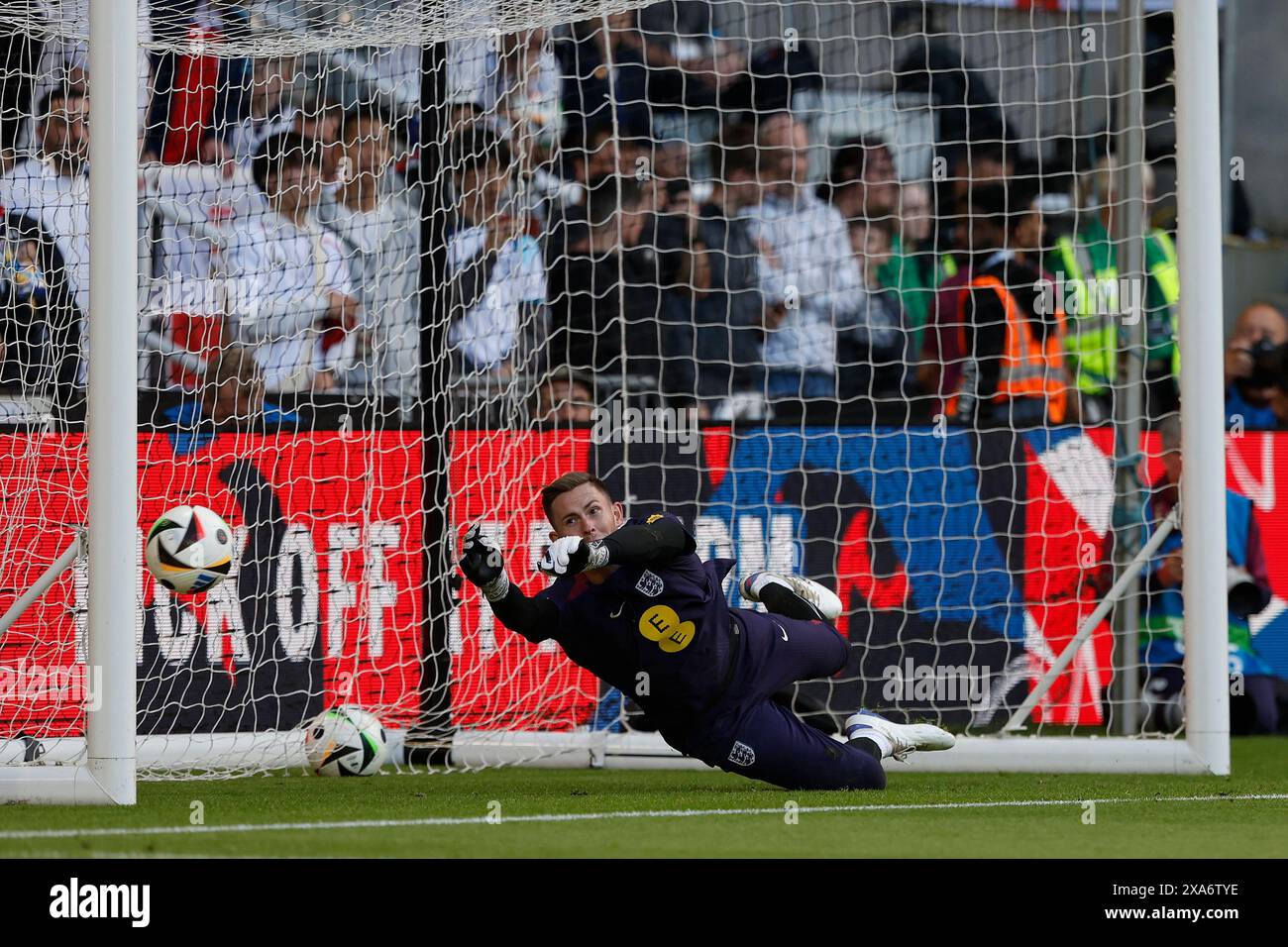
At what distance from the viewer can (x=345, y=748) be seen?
638 cm

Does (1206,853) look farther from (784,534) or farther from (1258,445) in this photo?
(1258,445)

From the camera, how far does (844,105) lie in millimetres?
9000

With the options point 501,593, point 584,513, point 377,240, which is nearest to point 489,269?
point 377,240

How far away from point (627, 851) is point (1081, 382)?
18.6ft

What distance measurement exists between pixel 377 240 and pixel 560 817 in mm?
3693

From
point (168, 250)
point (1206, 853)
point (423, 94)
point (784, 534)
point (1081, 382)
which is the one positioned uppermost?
point (423, 94)

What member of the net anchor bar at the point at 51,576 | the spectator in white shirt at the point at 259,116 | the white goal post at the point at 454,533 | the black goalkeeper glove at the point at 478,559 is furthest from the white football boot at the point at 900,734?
the spectator in white shirt at the point at 259,116

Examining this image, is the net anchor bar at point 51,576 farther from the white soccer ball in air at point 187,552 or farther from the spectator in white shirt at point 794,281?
the spectator in white shirt at point 794,281

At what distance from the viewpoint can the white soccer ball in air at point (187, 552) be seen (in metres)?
5.35

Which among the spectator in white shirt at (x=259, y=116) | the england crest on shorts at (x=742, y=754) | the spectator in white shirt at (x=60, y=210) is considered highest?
the spectator in white shirt at (x=259, y=116)

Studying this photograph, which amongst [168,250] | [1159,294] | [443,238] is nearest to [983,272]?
[1159,294]

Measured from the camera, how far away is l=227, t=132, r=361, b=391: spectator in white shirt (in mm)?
7672

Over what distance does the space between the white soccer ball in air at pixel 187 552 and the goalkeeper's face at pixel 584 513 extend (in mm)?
1075

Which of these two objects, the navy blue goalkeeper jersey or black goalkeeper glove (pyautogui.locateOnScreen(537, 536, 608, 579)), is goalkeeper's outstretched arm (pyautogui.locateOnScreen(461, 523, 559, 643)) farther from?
black goalkeeper glove (pyautogui.locateOnScreen(537, 536, 608, 579))
